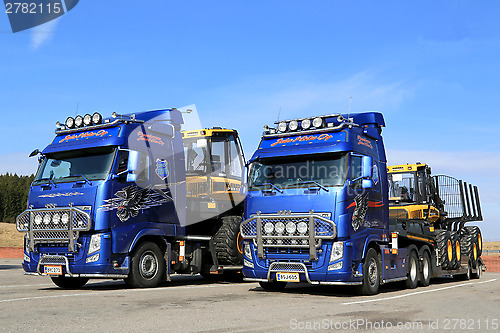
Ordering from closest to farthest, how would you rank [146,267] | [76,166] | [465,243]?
[76,166] → [146,267] → [465,243]

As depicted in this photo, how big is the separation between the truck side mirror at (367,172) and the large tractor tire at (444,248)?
282 inches

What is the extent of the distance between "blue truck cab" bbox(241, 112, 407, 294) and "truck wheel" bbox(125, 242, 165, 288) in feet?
8.32

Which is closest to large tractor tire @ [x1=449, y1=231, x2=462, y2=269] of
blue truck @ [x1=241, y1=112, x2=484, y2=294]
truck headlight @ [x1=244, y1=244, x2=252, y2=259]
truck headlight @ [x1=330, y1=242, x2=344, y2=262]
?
blue truck @ [x1=241, y1=112, x2=484, y2=294]

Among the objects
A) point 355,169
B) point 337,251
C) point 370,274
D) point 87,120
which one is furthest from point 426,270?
point 87,120

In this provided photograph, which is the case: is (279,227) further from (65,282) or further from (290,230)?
(65,282)

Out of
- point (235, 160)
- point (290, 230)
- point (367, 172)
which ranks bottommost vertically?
point (290, 230)

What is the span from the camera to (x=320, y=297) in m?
12.2

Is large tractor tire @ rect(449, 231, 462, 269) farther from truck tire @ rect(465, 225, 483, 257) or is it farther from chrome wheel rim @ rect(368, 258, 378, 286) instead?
chrome wheel rim @ rect(368, 258, 378, 286)

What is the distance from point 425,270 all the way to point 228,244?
19.4ft

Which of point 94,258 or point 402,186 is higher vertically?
point 402,186

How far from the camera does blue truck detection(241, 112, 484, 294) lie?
38.6ft

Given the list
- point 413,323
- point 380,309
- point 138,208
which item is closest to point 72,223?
point 138,208

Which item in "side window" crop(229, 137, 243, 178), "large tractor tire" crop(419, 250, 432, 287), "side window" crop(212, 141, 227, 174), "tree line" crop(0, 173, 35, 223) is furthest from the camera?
"tree line" crop(0, 173, 35, 223)

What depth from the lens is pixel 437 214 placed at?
1988 centimetres
